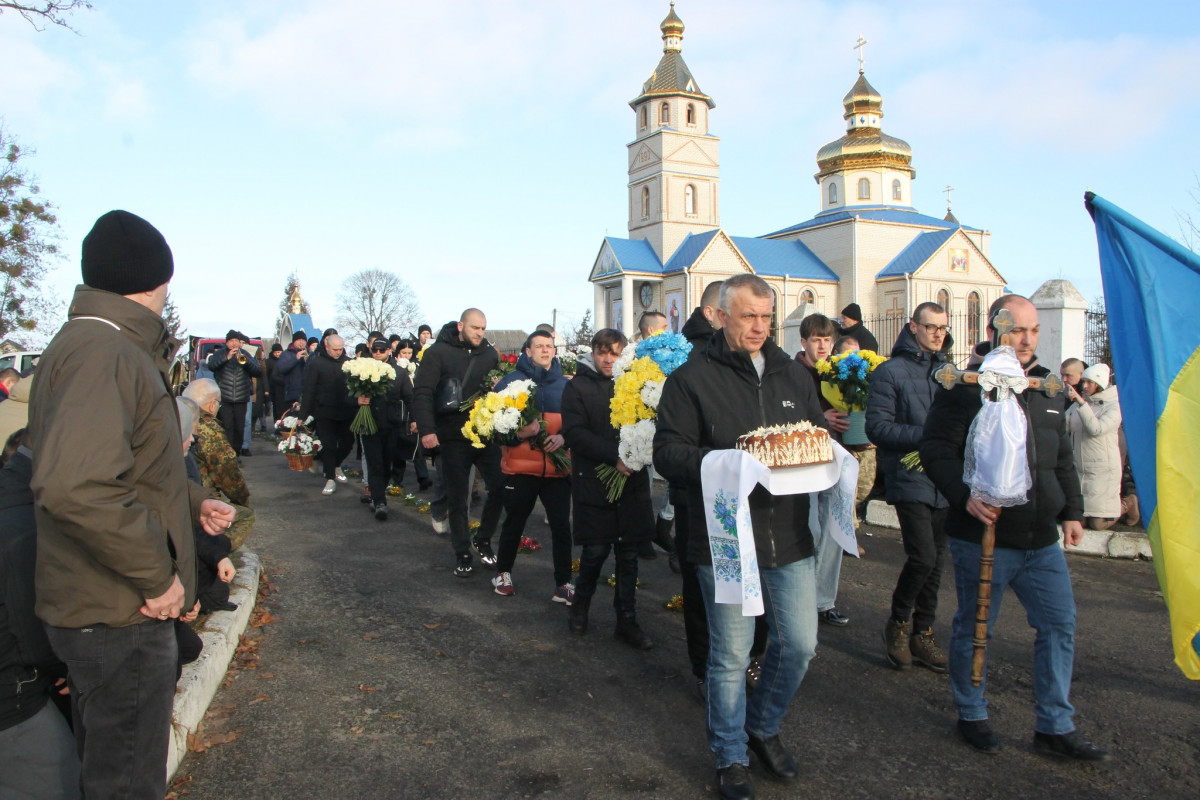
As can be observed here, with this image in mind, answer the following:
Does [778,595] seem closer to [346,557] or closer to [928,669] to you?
[928,669]

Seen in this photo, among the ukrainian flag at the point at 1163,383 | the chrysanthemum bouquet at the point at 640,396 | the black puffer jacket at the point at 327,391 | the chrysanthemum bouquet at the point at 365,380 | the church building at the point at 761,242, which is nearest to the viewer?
the ukrainian flag at the point at 1163,383

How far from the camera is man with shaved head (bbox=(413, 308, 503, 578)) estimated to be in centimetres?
766

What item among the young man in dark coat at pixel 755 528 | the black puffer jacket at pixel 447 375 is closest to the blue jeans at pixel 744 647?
the young man in dark coat at pixel 755 528

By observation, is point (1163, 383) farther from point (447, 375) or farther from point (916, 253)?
point (916, 253)

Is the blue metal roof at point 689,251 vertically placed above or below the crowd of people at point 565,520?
above

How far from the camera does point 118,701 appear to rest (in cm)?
267

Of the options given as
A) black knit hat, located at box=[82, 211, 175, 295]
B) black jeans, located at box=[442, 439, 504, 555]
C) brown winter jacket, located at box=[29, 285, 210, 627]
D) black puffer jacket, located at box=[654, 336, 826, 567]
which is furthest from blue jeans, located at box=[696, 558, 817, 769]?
black jeans, located at box=[442, 439, 504, 555]

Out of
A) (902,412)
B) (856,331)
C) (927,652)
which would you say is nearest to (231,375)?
(856,331)

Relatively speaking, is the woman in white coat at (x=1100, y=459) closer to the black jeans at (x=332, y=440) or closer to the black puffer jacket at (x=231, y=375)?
the black jeans at (x=332, y=440)

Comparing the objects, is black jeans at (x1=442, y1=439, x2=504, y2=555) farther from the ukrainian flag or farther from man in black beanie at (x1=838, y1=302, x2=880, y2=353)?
the ukrainian flag

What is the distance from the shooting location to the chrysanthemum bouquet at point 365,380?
423 inches

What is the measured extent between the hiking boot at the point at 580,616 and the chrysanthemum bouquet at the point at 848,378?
3.26 meters

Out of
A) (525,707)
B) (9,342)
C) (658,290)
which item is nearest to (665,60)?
(658,290)

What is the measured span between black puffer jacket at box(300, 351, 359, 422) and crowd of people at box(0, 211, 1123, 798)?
12.6 ft
